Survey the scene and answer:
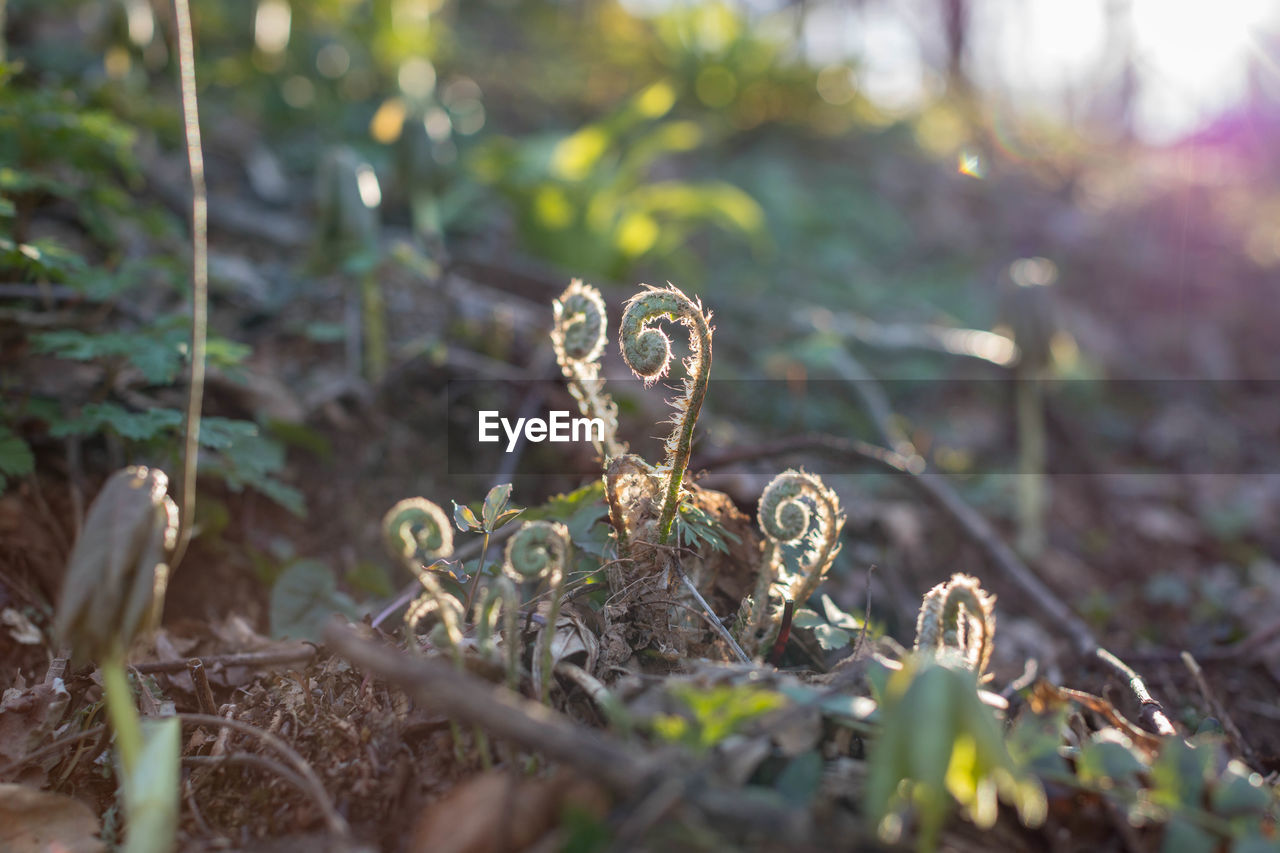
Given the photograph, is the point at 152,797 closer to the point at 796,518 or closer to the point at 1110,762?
the point at 796,518

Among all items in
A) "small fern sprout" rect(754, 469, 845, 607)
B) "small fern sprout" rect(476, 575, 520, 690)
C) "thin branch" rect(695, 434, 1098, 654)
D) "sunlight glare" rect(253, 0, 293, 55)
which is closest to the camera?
"small fern sprout" rect(476, 575, 520, 690)

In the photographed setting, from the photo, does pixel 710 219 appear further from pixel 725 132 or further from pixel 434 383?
pixel 434 383

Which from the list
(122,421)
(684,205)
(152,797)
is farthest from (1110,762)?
(684,205)

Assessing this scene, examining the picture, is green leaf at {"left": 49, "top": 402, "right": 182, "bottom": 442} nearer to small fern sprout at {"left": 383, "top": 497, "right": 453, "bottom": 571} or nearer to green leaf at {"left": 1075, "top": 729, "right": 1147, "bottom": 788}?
small fern sprout at {"left": 383, "top": 497, "right": 453, "bottom": 571}

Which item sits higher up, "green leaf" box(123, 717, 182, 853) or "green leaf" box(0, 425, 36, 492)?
"green leaf" box(0, 425, 36, 492)

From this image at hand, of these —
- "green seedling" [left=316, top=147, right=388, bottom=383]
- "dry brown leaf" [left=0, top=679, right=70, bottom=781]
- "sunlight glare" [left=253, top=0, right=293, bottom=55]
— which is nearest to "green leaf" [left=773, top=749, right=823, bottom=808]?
"dry brown leaf" [left=0, top=679, right=70, bottom=781]

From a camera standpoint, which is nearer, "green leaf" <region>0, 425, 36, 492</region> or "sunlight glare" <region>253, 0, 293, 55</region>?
"green leaf" <region>0, 425, 36, 492</region>

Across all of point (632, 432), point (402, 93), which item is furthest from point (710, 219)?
point (632, 432)
